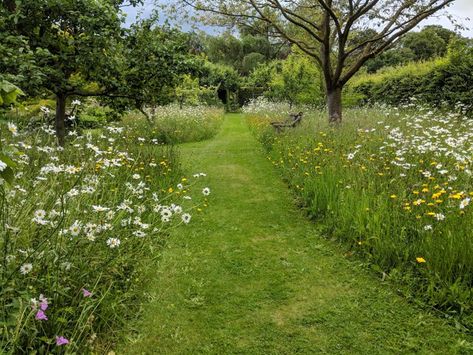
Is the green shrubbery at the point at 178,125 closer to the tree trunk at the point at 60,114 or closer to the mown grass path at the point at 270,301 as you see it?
the tree trunk at the point at 60,114

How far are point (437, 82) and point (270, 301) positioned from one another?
38.2 ft

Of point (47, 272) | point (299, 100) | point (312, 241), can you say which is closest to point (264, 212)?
point (312, 241)

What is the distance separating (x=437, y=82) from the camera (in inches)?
474

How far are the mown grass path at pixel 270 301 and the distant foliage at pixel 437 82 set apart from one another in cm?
727

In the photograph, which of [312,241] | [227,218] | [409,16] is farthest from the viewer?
[409,16]

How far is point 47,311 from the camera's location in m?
2.28

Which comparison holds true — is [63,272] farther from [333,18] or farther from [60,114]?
[333,18]

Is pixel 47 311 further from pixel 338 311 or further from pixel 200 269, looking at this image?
pixel 338 311

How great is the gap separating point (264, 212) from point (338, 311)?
7.88 feet

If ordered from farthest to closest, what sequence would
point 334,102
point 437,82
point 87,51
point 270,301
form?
point 437,82, point 334,102, point 87,51, point 270,301

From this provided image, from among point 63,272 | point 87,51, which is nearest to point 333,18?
point 87,51

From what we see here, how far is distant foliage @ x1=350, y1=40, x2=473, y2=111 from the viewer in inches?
426

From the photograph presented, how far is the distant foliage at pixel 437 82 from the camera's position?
35.5ft

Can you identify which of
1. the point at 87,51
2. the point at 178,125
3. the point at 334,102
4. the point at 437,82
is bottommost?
the point at 178,125
